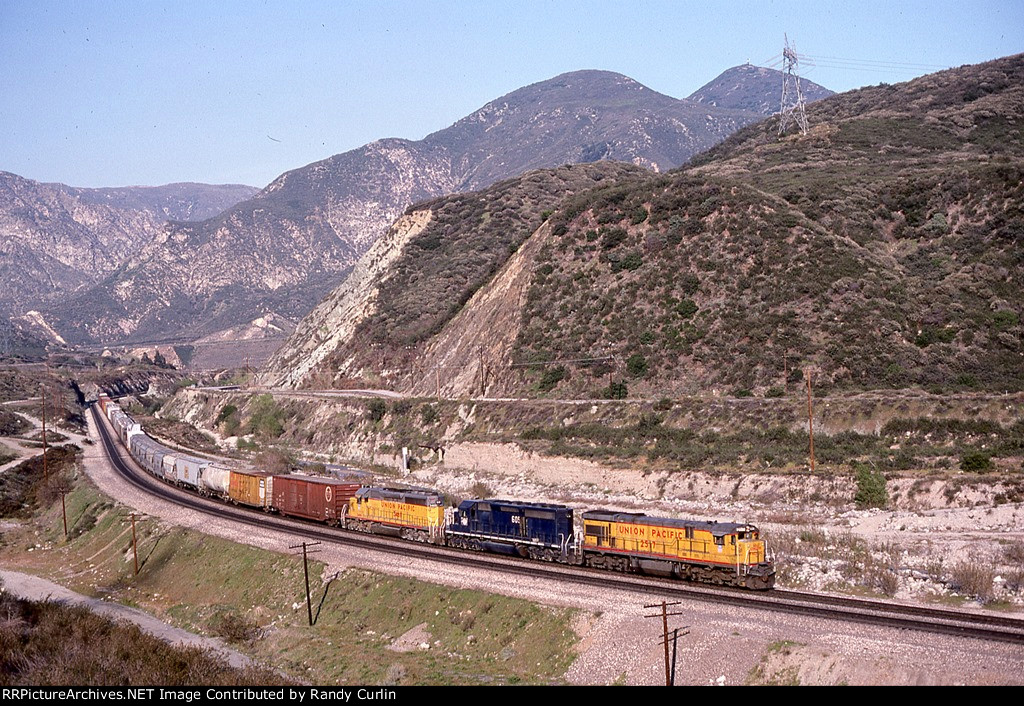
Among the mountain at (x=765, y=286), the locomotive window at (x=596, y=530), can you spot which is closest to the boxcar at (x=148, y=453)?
the mountain at (x=765, y=286)

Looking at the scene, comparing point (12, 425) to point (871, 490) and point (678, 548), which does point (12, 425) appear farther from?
point (871, 490)

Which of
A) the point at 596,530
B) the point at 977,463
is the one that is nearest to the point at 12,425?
the point at 596,530

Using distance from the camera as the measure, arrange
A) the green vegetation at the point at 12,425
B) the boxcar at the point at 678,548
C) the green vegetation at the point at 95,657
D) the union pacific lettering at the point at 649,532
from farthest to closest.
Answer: the green vegetation at the point at 12,425
the union pacific lettering at the point at 649,532
the boxcar at the point at 678,548
the green vegetation at the point at 95,657

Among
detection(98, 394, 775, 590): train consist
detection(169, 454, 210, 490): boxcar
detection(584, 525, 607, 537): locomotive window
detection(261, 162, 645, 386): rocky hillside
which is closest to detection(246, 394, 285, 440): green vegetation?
detection(261, 162, 645, 386): rocky hillside

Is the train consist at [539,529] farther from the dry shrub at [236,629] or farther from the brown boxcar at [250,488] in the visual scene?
the dry shrub at [236,629]

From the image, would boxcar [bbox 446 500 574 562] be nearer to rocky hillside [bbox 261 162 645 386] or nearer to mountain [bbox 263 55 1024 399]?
mountain [bbox 263 55 1024 399]

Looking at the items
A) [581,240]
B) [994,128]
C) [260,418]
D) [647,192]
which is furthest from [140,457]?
[994,128]
